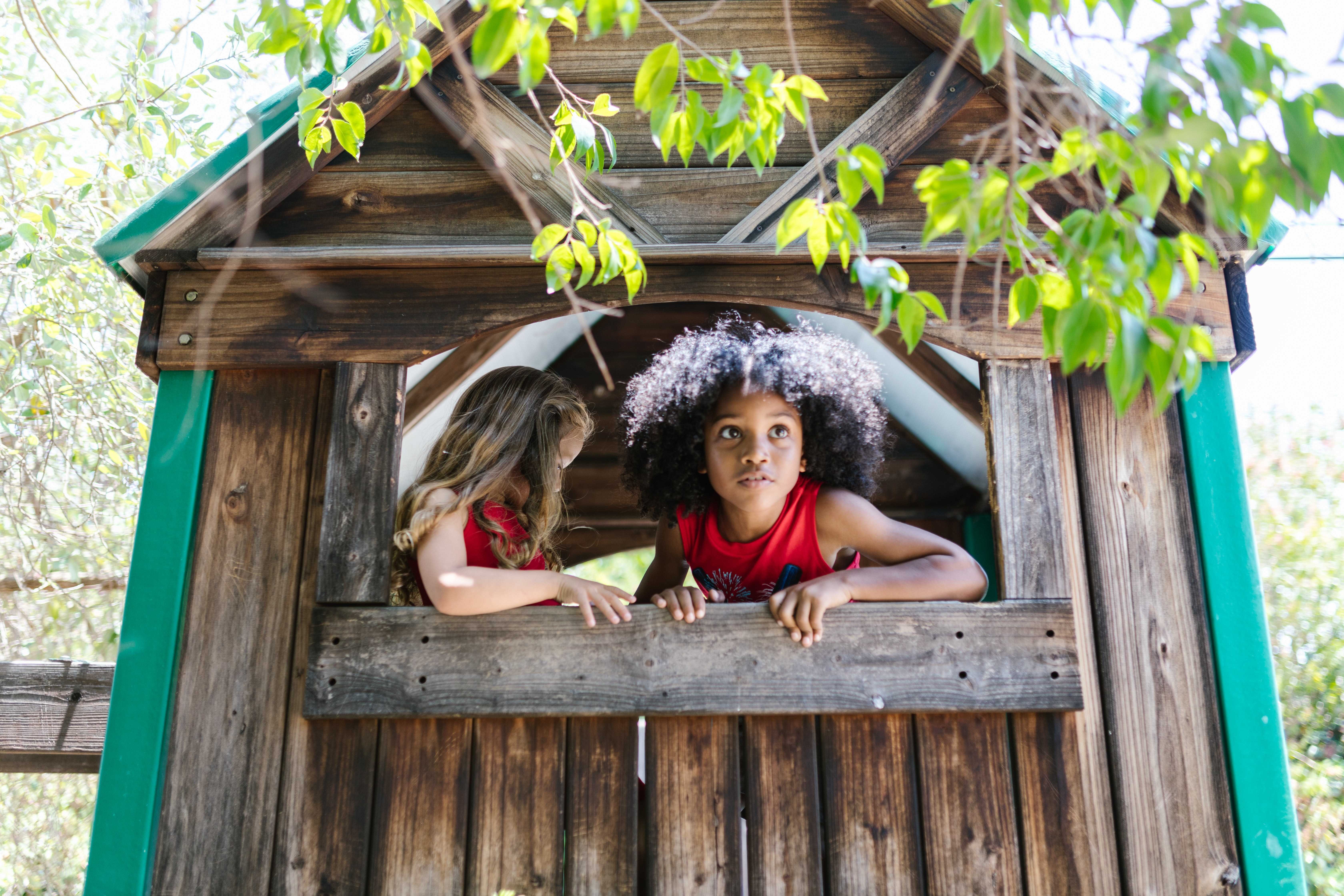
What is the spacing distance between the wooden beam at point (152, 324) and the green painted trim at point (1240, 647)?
255cm

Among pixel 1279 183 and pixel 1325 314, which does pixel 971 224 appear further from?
pixel 1325 314

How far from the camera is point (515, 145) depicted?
2.66 m

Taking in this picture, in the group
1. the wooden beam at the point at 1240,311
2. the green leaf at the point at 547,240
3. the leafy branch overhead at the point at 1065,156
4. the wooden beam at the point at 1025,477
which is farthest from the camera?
the wooden beam at the point at 1240,311

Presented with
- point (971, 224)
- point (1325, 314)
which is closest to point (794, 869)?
point (971, 224)

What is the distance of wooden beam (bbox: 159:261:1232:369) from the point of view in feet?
8.25

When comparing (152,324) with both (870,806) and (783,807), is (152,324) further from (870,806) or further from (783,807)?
(870,806)

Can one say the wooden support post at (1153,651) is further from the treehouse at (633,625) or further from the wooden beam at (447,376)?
the wooden beam at (447,376)

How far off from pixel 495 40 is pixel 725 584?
2091mm

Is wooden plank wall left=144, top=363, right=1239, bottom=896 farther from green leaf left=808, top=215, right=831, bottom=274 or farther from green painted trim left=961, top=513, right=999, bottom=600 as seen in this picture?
green painted trim left=961, top=513, right=999, bottom=600

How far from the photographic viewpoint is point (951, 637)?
2.26m

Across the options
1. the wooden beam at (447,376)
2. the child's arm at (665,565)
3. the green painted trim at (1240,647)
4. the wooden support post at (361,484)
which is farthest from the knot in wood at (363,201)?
the green painted trim at (1240,647)

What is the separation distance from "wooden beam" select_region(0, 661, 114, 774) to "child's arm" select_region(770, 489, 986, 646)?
2.15 meters

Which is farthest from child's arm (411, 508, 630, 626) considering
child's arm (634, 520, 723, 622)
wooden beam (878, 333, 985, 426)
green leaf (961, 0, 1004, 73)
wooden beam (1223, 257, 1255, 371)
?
wooden beam (878, 333, 985, 426)

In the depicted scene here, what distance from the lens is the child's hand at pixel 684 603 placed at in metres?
2.26
